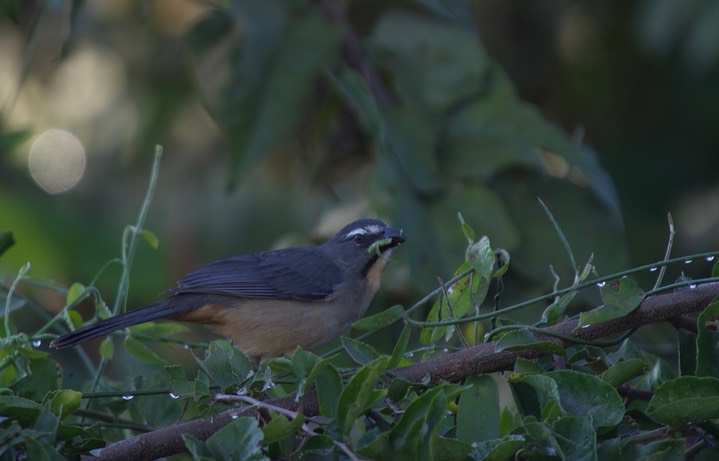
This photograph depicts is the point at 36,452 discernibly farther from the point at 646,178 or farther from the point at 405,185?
the point at 646,178

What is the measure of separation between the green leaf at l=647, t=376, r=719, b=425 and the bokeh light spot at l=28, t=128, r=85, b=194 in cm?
587

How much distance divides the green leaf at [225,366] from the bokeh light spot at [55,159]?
206 inches

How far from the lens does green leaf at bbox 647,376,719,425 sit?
2.25 meters

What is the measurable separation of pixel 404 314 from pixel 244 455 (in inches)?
22.8

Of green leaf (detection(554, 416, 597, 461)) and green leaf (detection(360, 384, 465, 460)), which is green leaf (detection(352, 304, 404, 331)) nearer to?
green leaf (detection(360, 384, 465, 460))

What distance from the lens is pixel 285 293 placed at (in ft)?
16.9

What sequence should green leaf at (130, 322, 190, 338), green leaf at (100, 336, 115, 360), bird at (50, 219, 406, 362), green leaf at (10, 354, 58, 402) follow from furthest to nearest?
bird at (50, 219, 406, 362), green leaf at (130, 322, 190, 338), green leaf at (100, 336, 115, 360), green leaf at (10, 354, 58, 402)

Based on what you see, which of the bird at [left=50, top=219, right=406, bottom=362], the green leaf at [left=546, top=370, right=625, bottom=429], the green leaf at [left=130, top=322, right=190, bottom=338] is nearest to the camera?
the green leaf at [left=546, top=370, right=625, bottom=429]

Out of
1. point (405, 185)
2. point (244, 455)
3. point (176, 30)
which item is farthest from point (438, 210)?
point (176, 30)

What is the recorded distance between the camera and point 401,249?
196 inches

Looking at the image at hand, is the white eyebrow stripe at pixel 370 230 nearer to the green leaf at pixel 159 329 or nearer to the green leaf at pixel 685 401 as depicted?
the green leaf at pixel 159 329

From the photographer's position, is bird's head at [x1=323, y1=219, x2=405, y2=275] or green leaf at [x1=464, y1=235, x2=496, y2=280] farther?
bird's head at [x1=323, y1=219, x2=405, y2=275]

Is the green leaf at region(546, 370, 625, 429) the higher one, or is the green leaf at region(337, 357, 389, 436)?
the green leaf at region(337, 357, 389, 436)

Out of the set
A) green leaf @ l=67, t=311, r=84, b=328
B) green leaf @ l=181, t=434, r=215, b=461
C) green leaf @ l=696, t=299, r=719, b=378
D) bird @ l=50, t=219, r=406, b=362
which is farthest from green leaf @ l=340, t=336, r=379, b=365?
bird @ l=50, t=219, r=406, b=362
